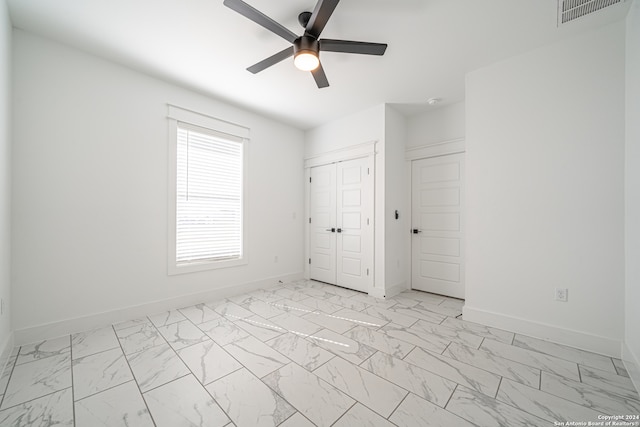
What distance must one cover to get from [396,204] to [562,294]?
2.15 metres

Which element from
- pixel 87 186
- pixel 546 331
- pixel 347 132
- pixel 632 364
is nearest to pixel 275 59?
pixel 347 132

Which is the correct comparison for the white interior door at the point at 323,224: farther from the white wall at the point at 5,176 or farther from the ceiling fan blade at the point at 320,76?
the white wall at the point at 5,176

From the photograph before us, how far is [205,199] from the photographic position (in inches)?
141

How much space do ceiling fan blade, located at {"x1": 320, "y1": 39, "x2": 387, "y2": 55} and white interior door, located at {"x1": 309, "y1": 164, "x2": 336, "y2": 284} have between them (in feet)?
7.79

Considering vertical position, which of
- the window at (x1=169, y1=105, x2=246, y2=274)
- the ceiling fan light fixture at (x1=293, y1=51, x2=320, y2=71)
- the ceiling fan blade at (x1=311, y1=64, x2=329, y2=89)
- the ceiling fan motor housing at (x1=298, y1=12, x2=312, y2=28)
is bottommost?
the window at (x1=169, y1=105, x2=246, y2=274)

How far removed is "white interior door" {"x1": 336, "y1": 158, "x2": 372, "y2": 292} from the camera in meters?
3.98

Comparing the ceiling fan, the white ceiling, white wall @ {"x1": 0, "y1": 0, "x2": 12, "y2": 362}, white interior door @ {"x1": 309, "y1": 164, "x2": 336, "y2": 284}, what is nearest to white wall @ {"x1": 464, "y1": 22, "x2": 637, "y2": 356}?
the white ceiling

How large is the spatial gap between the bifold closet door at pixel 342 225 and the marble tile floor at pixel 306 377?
132cm

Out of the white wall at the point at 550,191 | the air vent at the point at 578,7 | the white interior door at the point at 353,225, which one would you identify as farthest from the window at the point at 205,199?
the air vent at the point at 578,7

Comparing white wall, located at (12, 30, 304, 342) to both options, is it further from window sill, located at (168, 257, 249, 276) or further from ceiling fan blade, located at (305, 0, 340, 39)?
ceiling fan blade, located at (305, 0, 340, 39)

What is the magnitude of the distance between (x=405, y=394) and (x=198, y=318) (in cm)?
240

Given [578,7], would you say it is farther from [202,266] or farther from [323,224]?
[202,266]

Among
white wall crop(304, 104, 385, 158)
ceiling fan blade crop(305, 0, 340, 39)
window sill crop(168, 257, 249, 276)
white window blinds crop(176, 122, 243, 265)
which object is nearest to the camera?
ceiling fan blade crop(305, 0, 340, 39)

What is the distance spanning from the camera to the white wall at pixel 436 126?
3.69 meters
